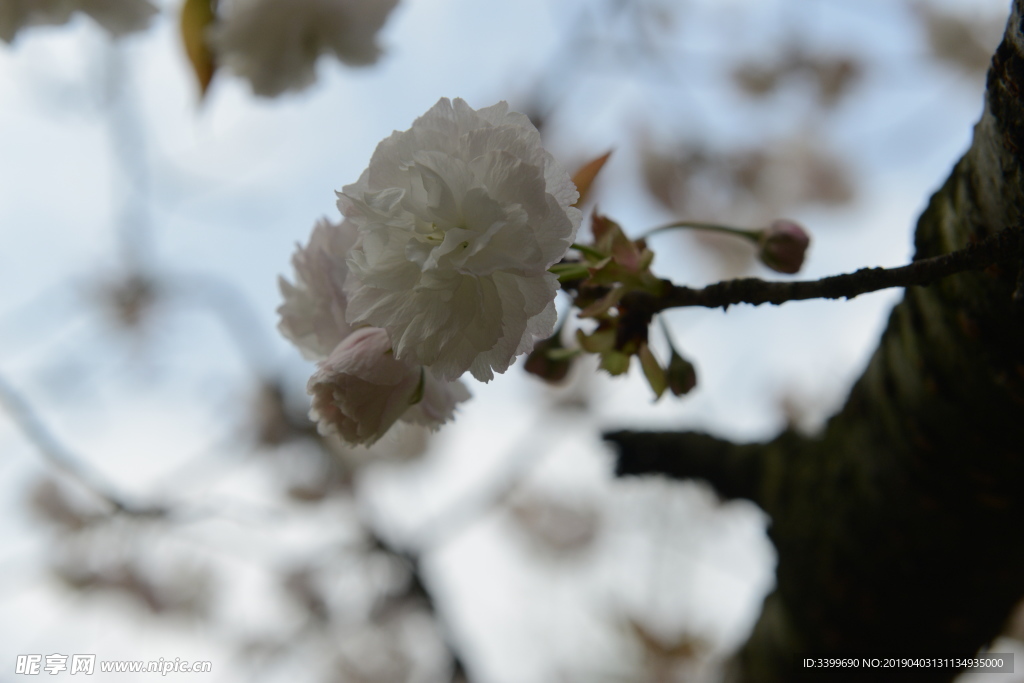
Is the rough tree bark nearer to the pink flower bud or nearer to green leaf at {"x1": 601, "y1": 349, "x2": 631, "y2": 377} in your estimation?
the pink flower bud

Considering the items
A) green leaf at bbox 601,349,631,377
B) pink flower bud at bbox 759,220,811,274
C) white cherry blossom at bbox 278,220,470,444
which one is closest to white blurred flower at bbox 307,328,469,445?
white cherry blossom at bbox 278,220,470,444

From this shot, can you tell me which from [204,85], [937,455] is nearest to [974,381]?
[937,455]

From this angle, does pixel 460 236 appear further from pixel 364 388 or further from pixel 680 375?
pixel 680 375

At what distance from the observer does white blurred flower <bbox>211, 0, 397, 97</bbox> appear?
738 millimetres

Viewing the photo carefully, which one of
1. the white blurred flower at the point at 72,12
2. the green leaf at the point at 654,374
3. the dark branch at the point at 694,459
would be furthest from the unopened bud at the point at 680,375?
the white blurred flower at the point at 72,12

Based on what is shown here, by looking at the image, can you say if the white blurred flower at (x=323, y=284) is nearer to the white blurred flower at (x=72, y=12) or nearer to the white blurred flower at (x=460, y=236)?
the white blurred flower at (x=460, y=236)

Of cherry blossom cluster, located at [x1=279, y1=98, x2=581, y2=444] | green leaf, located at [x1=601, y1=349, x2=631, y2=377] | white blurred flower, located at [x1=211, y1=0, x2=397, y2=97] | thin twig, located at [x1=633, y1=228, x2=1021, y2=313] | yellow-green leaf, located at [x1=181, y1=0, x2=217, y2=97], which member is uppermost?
white blurred flower, located at [x1=211, y1=0, x2=397, y2=97]

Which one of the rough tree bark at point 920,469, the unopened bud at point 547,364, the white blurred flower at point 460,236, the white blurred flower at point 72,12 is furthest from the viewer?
the white blurred flower at point 72,12

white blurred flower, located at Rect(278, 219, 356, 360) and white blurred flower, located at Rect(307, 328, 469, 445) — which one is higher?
white blurred flower, located at Rect(278, 219, 356, 360)

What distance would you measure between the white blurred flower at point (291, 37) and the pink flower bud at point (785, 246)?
1.83ft

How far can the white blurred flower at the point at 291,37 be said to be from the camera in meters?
0.74

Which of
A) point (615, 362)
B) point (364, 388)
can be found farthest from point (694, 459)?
point (364, 388)

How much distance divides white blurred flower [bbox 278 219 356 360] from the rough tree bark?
0.39 metres

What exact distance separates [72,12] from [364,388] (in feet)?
2.24
